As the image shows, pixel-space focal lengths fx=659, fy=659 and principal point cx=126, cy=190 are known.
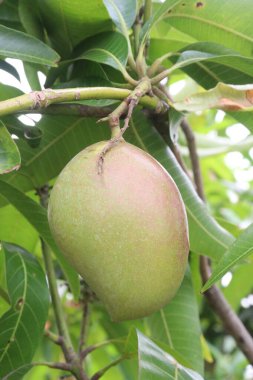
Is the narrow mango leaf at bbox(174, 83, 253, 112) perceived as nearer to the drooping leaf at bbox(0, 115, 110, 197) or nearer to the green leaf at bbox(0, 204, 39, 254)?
the drooping leaf at bbox(0, 115, 110, 197)

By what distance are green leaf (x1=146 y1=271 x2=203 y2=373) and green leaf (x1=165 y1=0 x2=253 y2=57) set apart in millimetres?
421

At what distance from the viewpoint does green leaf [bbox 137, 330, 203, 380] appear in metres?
0.79

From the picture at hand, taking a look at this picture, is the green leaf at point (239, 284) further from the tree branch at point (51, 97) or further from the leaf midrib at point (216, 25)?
the tree branch at point (51, 97)

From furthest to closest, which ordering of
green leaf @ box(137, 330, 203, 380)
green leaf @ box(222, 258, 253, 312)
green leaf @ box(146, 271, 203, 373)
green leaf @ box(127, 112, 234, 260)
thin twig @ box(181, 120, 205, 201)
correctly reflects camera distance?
green leaf @ box(222, 258, 253, 312) → thin twig @ box(181, 120, 205, 201) → green leaf @ box(146, 271, 203, 373) → green leaf @ box(127, 112, 234, 260) → green leaf @ box(137, 330, 203, 380)

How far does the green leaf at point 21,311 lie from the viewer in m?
0.98

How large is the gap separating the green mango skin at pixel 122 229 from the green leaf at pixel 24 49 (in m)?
0.18

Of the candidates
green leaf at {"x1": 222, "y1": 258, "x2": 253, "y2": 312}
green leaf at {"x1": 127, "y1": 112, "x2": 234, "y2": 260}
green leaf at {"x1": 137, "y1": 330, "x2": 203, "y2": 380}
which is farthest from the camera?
green leaf at {"x1": 222, "y1": 258, "x2": 253, "y2": 312}

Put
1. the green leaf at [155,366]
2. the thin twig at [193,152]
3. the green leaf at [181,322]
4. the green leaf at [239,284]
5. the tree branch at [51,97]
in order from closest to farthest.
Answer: the tree branch at [51,97] < the green leaf at [155,366] < the green leaf at [181,322] < the thin twig at [193,152] < the green leaf at [239,284]

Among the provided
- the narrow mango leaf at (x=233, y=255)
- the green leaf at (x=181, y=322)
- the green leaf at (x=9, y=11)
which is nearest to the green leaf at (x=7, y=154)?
the narrow mango leaf at (x=233, y=255)

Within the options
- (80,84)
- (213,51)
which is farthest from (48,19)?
(213,51)

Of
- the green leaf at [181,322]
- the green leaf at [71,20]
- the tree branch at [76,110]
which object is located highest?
the green leaf at [71,20]

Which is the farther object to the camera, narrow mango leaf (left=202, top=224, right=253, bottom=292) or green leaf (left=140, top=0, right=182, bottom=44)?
green leaf (left=140, top=0, right=182, bottom=44)

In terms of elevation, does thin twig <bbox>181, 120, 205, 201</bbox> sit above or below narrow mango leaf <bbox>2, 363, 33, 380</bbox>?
above

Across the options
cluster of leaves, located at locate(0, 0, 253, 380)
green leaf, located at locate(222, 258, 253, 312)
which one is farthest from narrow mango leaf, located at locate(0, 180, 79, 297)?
green leaf, located at locate(222, 258, 253, 312)
